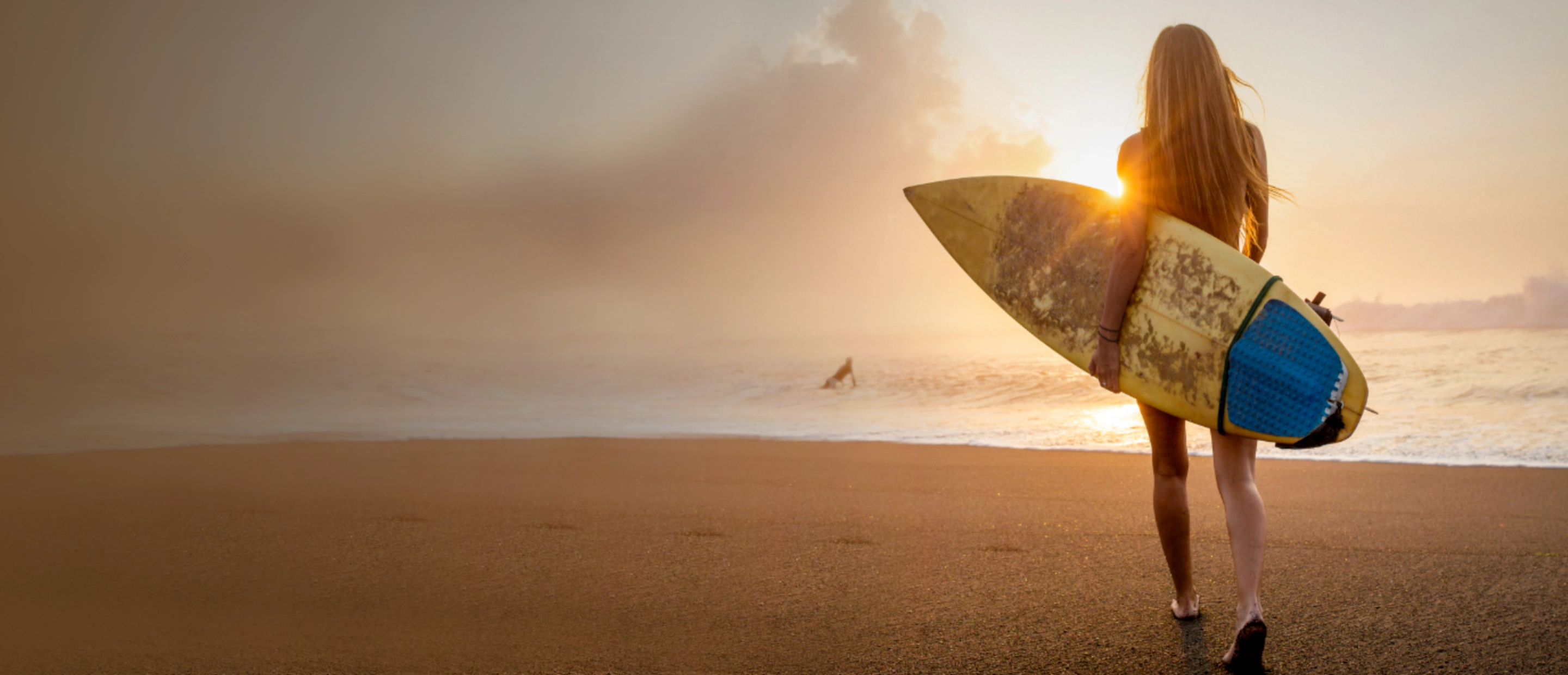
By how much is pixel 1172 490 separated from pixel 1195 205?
0.72 metres

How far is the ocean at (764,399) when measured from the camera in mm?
6570

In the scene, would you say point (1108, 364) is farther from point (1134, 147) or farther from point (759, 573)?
point (759, 573)

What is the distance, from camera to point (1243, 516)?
1905 mm

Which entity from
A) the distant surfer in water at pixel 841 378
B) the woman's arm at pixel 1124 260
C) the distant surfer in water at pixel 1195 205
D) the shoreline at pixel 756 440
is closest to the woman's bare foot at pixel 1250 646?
the distant surfer in water at pixel 1195 205

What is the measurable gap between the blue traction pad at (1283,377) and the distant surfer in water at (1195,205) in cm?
8

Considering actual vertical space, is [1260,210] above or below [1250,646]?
above

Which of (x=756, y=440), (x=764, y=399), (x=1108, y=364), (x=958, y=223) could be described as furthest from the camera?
(x=764, y=399)

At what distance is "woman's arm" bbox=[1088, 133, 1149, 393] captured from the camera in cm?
196

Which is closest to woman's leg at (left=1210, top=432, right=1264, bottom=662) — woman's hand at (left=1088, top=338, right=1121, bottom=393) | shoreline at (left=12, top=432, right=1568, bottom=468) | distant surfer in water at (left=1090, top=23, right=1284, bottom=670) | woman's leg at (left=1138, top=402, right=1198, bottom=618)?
distant surfer in water at (left=1090, top=23, right=1284, bottom=670)

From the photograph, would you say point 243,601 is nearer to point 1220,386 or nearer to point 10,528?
point 10,528

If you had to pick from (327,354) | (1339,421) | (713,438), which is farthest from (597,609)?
(327,354)

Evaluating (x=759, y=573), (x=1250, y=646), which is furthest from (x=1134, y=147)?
(x=759, y=573)

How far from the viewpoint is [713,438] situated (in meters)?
6.73

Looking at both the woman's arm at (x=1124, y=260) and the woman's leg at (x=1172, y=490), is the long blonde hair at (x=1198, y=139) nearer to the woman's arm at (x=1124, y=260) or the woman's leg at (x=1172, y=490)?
the woman's arm at (x=1124, y=260)
